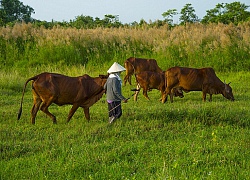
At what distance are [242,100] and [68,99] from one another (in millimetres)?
5612

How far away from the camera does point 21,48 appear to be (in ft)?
71.6

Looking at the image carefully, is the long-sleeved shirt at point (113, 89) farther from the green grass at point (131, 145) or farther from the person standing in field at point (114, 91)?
the green grass at point (131, 145)

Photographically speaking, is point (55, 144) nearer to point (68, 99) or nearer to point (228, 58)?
point (68, 99)

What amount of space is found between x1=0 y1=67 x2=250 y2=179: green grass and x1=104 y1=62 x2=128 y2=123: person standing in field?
8.8 inches

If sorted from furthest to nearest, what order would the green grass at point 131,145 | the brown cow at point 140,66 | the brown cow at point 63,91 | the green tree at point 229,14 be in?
the green tree at point 229,14
the brown cow at point 140,66
the brown cow at point 63,91
the green grass at point 131,145

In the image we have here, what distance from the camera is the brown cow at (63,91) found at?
930cm

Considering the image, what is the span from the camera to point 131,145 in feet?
24.3

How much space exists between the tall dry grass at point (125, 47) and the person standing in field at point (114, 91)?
33.1 ft

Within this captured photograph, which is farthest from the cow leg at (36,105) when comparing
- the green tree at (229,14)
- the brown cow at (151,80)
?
the green tree at (229,14)

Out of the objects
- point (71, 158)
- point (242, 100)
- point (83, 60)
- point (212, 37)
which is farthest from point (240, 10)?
point (71, 158)

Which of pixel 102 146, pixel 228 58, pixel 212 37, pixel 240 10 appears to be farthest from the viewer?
pixel 240 10

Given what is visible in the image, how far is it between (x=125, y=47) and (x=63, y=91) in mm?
12344

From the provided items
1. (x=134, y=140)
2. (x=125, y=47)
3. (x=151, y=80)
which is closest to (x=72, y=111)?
(x=134, y=140)

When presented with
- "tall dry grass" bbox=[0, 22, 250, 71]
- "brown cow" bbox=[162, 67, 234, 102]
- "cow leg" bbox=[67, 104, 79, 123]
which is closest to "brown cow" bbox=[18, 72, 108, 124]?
"cow leg" bbox=[67, 104, 79, 123]
